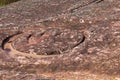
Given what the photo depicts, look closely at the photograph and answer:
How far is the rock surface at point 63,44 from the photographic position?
8078 mm

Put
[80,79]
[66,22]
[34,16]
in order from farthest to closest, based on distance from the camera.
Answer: [34,16] < [66,22] < [80,79]

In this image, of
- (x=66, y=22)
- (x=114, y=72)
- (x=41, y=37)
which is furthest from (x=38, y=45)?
(x=114, y=72)

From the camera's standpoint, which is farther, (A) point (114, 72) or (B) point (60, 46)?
(B) point (60, 46)

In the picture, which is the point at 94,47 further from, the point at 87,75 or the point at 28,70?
the point at 28,70

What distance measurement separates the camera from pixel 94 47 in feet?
28.9

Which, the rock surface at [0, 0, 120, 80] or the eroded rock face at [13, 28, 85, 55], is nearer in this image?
the rock surface at [0, 0, 120, 80]

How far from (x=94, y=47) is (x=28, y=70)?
1.89 meters

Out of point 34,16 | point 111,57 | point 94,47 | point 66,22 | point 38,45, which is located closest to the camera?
point 111,57

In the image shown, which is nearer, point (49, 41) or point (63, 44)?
point (63, 44)

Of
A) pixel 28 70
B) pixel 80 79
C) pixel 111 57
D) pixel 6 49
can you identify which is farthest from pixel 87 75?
pixel 6 49

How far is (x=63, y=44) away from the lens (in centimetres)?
932

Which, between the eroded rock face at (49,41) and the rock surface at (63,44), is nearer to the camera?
the rock surface at (63,44)

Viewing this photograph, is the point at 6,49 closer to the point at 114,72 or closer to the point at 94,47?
the point at 94,47

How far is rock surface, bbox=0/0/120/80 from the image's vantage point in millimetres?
8078
